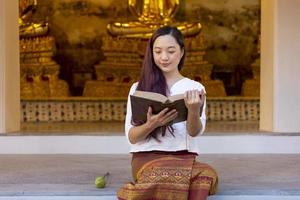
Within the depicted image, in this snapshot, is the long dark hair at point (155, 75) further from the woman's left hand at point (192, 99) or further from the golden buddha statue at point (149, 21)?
the golden buddha statue at point (149, 21)

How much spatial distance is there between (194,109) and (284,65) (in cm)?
306

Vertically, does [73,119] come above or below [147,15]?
below

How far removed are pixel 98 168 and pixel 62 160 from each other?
592 millimetres

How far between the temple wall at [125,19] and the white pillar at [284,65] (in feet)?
16.1

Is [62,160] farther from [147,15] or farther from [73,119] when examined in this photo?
[147,15]

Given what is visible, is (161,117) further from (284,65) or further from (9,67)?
(9,67)

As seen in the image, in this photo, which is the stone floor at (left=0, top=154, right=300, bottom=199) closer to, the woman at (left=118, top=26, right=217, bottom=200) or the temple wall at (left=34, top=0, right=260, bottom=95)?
the woman at (left=118, top=26, right=217, bottom=200)

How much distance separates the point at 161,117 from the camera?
3357 mm

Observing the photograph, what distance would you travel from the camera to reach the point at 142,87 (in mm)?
3619

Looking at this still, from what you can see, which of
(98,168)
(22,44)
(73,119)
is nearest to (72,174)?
(98,168)

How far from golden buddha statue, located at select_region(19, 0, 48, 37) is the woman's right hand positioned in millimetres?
7399

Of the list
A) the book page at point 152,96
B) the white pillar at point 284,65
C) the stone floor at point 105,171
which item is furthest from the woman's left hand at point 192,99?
the white pillar at point 284,65

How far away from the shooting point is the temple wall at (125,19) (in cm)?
1119

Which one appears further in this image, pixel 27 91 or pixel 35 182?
pixel 27 91
